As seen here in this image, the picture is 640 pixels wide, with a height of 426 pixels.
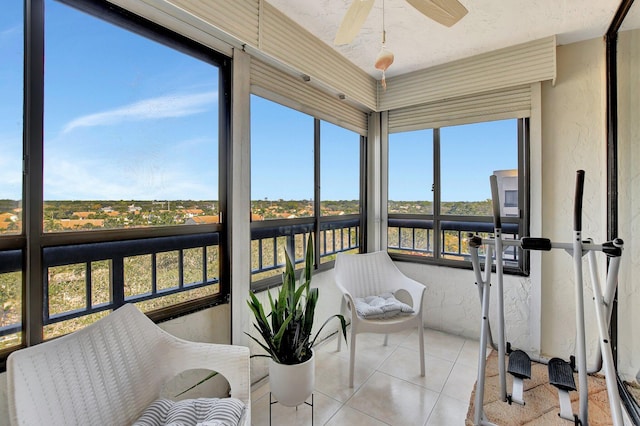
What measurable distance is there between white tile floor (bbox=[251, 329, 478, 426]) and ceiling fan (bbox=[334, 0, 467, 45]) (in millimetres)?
2214

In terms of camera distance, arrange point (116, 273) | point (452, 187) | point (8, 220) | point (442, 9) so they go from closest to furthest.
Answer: point (8, 220) < point (442, 9) < point (116, 273) < point (452, 187)

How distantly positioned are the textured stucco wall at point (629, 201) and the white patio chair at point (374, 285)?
1287 mm

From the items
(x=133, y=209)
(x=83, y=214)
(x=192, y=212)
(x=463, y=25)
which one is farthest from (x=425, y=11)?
(x=83, y=214)

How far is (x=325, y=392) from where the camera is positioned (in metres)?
1.99

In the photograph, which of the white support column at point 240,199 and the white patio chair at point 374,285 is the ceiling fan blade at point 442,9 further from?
the white patio chair at point 374,285

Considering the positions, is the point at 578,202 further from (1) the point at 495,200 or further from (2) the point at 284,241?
(2) the point at 284,241

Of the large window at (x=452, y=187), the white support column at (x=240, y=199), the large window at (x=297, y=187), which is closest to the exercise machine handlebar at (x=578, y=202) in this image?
the large window at (x=452, y=187)

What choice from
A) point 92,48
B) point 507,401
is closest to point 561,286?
point 507,401

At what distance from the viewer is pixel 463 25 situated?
2102 millimetres

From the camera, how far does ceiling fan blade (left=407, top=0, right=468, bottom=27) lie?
4.17 feet

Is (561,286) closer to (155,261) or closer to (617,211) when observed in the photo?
(617,211)

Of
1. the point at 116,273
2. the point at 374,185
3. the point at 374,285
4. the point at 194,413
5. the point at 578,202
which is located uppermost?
the point at 374,185

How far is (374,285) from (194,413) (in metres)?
1.83

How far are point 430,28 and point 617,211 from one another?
1.88 m
